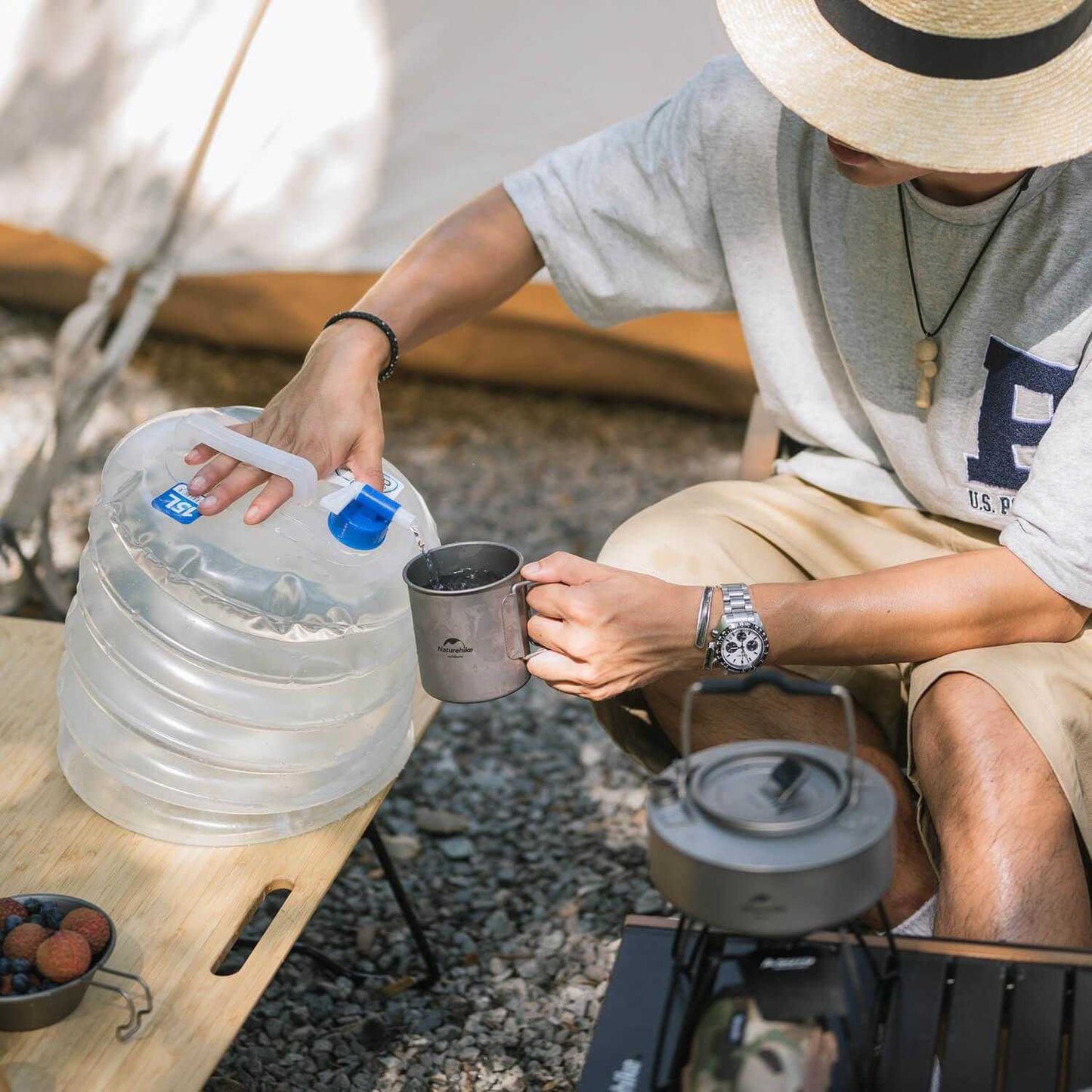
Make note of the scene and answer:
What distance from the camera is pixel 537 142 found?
315 cm

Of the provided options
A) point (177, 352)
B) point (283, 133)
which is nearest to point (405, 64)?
point (283, 133)

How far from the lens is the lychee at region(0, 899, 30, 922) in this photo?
1430mm

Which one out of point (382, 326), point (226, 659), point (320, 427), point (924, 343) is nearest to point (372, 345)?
point (382, 326)

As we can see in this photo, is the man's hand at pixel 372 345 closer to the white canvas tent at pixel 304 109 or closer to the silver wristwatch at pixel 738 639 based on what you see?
the silver wristwatch at pixel 738 639

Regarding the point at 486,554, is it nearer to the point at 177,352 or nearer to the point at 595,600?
the point at 595,600

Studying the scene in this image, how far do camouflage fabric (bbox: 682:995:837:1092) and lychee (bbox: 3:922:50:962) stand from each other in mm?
674

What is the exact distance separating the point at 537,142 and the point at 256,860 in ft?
6.54

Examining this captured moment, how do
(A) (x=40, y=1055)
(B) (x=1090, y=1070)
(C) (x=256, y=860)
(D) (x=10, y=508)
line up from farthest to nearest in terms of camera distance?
(D) (x=10, y=508) → (C) (x=256, y=860) → (A) (x=40, y=1055) → (B) (x=1090, y=1070)

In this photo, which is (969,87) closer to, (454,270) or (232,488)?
(454,270)

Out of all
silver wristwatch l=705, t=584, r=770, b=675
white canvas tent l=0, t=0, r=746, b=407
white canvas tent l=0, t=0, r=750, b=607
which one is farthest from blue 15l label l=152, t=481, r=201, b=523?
white canvas tent l=0, t=0, r=746, b=407

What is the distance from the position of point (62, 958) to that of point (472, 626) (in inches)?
20.1

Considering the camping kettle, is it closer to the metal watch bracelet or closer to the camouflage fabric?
the camouflage fabric

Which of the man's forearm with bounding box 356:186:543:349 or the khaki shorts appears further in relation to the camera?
the man's forearm with bounding box 356:186:543:349

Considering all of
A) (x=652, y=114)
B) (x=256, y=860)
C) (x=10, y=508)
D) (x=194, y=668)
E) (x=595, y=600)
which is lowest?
(x=10, y=508)
